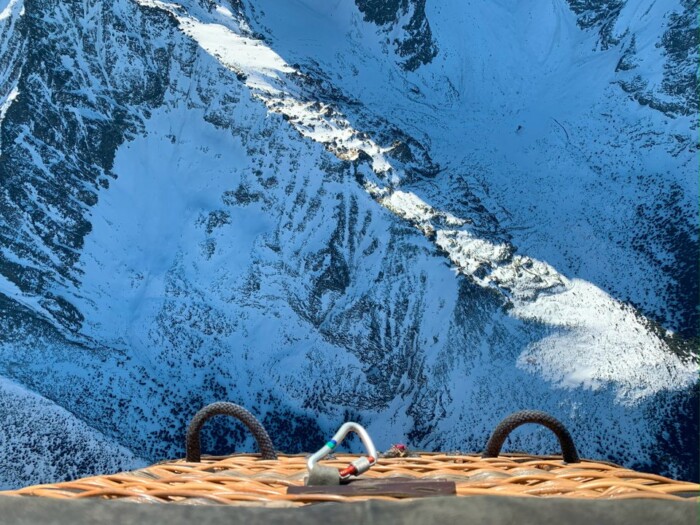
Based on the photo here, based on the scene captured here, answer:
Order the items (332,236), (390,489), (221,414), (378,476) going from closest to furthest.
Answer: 1. (390,489)
2. (378,476)
3. (221,414)
4. (332,236)

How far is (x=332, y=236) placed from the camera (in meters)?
11.9

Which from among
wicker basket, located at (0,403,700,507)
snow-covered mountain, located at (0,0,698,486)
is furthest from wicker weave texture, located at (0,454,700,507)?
snow-covered mountain, located at (0,0,698,486)

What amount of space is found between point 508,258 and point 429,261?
1295 mm

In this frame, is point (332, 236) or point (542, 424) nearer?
point (542, 424)

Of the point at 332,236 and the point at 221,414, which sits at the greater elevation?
the point at 332,236

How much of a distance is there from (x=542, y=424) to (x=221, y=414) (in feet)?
1.32

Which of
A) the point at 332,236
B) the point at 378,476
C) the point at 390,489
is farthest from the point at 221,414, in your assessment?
the point at 332,236

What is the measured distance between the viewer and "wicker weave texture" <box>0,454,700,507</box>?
660 millimetres

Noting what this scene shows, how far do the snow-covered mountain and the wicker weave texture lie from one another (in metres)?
8.72

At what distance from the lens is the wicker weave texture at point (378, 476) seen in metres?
0.66

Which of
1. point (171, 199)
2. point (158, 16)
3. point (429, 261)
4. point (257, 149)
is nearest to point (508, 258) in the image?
point (429, 261)

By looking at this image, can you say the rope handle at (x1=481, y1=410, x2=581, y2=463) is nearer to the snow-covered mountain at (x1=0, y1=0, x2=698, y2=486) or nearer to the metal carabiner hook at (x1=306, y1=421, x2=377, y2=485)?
the metal carabiner hook at (x1=306, y1=421, x2=377, y2=485)

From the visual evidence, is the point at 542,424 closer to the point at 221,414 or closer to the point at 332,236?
the point at 221,414

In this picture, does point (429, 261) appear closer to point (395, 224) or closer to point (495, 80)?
point (395, 224)
